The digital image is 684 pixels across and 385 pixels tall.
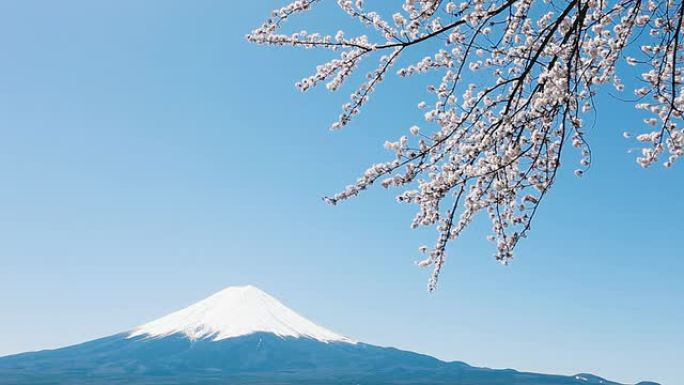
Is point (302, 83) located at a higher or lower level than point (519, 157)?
higher

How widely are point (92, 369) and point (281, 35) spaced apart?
210624 mm

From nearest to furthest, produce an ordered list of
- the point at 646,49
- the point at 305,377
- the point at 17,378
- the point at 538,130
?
the point at 538,130, the point at 646,49, the point at 17,378, the point at 305,377

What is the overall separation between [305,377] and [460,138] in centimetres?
19190

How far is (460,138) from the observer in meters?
5.36

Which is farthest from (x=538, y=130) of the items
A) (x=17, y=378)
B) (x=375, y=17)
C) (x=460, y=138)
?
(x=17, y=378)

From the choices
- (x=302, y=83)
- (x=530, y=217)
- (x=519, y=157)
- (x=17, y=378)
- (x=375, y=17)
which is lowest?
(x=17, y=378)

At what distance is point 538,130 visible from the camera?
17.0 ft

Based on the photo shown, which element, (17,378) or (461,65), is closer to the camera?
(461,65)

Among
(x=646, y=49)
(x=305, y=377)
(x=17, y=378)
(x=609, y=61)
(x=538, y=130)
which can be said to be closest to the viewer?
(x=538, y=130)

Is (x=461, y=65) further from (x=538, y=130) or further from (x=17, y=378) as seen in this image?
(x=17, y=378)

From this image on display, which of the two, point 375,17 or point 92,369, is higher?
point 375,17

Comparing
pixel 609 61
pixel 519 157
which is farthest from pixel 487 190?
pixel 609 61

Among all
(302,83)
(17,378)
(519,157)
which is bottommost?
(17,378)

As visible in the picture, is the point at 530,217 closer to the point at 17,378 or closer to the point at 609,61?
the point at 609,61
